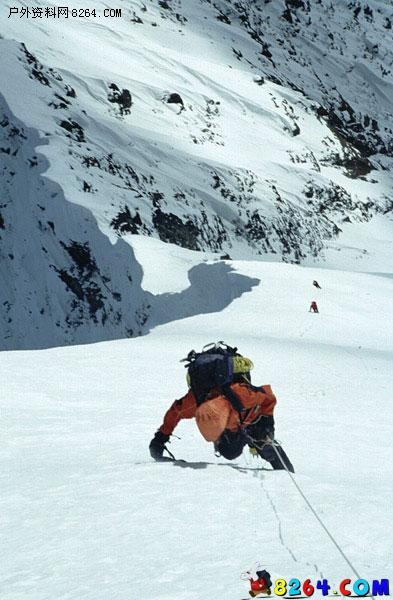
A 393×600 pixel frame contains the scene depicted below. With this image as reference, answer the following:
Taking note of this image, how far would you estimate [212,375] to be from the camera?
579 centimetres

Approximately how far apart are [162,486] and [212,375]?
1046 millimetres

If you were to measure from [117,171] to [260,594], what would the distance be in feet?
153

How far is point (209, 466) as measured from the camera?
19.9 ft

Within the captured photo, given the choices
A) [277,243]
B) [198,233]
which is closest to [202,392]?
[198,233]

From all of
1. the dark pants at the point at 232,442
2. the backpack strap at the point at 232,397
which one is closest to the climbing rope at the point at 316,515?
the dark pants at the point at 232,442

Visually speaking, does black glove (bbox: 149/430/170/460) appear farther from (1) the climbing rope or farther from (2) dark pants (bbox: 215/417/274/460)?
(1) the climbing rope

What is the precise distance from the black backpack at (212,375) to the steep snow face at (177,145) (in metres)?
29.5

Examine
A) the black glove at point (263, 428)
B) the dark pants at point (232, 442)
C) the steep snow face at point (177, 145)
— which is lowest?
the steep snow face at point (177, 145)

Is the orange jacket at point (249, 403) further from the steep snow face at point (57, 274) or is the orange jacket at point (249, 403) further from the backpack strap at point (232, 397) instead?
the steep snow face at point (57, 274)

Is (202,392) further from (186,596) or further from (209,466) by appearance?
(186,596)

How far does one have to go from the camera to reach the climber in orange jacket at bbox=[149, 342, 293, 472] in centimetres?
564

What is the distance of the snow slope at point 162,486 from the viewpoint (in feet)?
11.5

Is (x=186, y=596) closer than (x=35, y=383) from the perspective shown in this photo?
Yes
